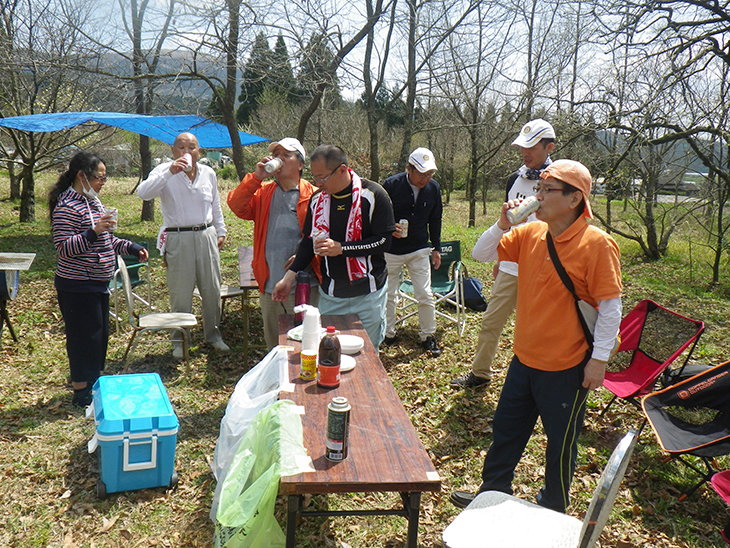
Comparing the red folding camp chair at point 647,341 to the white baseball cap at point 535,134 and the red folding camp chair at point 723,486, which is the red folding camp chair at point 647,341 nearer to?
the red folding camp chair at point 723,486

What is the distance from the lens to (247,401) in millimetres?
2740

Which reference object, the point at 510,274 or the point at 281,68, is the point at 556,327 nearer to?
the point at 510,274

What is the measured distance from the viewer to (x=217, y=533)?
2.29 meters

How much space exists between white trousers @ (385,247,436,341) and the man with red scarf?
1.64 metres

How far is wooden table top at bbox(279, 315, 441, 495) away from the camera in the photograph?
192 centimetres

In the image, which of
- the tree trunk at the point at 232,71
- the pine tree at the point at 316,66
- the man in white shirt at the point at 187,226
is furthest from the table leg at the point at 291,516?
the pine tree at the point at 316,66

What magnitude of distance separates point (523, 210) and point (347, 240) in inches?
49.9

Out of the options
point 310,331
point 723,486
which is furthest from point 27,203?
point 723,486

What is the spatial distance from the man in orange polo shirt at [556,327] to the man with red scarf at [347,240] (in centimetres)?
84

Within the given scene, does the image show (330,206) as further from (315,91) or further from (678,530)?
(315,91)

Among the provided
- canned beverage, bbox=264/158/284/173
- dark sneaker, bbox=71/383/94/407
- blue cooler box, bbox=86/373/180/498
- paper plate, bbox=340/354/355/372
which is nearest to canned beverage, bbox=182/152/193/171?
canned beverage, bbox=264/158/284/173

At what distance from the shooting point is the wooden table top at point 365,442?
192cm

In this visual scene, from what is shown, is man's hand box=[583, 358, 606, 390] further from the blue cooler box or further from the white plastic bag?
the blue cooler box

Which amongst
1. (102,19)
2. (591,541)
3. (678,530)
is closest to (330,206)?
(591,541)
